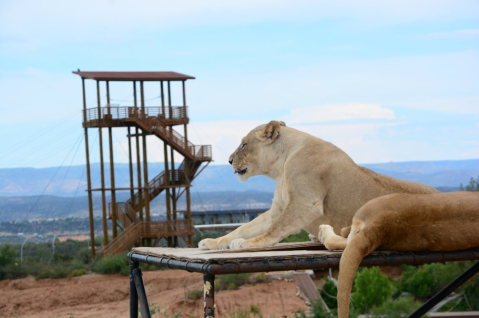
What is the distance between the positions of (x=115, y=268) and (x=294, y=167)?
2854 centimetres

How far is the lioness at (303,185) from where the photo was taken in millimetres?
5984

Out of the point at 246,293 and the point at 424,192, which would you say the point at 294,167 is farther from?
the point at 246,293

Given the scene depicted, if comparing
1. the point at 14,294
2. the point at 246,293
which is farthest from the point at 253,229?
the point at 14,294

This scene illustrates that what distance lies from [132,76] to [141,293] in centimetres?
2975

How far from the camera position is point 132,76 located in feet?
115

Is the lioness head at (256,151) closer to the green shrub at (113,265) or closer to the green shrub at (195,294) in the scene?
the green shrub at (195,294)

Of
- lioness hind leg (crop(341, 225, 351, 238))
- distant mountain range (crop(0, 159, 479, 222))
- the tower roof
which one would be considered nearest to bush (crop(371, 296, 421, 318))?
the tower roof

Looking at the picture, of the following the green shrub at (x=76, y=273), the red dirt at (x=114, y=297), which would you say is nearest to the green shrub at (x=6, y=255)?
the red dirt at (x=114, y=297)

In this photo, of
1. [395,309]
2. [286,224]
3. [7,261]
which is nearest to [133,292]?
[286,224]

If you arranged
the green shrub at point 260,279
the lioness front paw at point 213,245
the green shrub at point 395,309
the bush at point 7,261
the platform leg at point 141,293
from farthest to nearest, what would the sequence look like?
the bush at point 7,261 → the green shrub at point 260,279 → the green shrub at point 395,309 → the lioness front paw at point 213,245 → the platform leg at point 141,293

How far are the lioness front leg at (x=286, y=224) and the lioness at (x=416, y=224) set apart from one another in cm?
48

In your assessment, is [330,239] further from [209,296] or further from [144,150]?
[144,150]

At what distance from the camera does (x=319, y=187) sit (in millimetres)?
6113

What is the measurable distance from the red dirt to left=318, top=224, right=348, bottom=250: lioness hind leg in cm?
1946
